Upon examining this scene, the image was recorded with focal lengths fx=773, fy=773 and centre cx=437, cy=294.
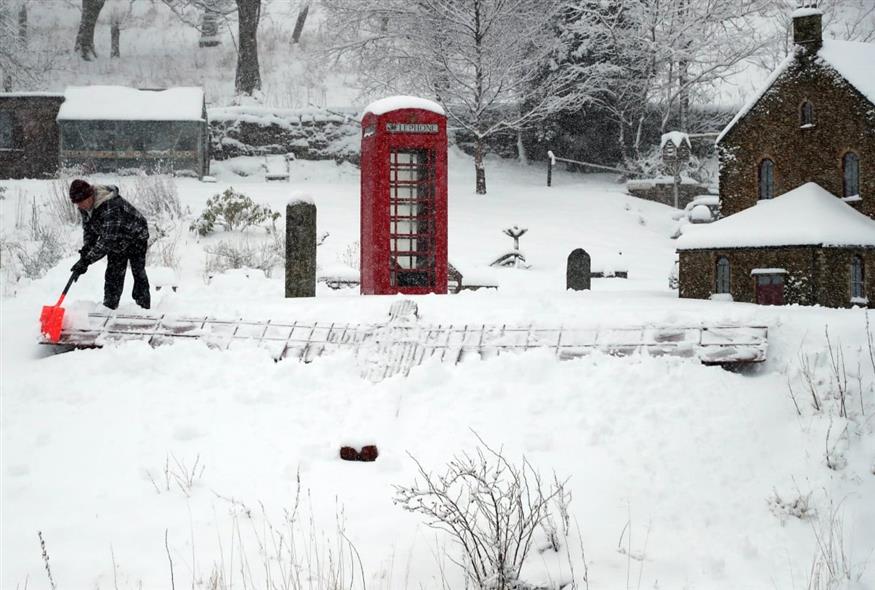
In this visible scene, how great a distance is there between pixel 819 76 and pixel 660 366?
8259 mm

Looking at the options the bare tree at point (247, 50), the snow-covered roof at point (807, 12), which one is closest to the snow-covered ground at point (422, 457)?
the snow-covered roof at point (807, 12)

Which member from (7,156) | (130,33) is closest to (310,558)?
(7,156)

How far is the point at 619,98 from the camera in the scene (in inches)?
1155

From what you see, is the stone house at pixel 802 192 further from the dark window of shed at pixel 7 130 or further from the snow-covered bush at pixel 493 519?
the dark window of shed at pixel 7 130

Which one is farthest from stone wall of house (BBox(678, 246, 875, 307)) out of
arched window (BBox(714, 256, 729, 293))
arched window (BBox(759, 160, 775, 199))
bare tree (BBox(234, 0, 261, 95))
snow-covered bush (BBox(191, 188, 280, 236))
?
bare tree (BBox(234, 0, 261, 95))

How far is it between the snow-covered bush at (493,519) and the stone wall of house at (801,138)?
30.4ft

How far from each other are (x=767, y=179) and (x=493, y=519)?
10.2 metres

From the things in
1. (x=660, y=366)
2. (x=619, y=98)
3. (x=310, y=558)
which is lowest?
(x=310, y=558)

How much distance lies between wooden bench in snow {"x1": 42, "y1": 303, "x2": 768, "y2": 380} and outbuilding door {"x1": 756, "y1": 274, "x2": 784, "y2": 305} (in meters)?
5.62

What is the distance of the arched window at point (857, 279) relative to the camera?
11.5 metres

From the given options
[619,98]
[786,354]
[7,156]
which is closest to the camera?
[786,354]

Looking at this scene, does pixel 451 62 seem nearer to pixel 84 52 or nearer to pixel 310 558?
pixel 84 52

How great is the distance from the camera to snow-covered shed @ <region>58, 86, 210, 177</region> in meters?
26.6

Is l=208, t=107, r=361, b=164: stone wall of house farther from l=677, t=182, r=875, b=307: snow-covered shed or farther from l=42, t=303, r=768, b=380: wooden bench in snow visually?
l=42, t=303, r=768, b=380: wooden bench in snow
